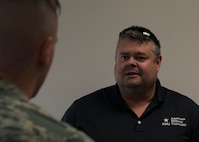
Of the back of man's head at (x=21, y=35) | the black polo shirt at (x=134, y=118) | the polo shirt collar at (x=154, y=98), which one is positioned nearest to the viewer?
the back of man's head at (x=21, y=35)

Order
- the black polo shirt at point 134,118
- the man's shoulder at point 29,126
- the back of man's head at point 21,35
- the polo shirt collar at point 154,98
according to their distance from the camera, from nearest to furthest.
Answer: the man's shoulder at point 29,126, the back of man's head at point 21,35, the black polo shirt at point 134,118, the polo shirt collar at point 154,98

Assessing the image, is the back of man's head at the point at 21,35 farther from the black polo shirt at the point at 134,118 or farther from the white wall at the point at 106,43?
the white wall at the point at 106,43

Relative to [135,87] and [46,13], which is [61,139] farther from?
[135,87]

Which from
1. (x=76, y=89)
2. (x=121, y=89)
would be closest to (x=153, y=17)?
(x=121, y=89)

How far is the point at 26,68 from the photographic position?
0.76 m

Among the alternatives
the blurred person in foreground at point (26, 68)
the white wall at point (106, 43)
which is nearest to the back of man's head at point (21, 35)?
the blurred person in foreground at point (26, 68)

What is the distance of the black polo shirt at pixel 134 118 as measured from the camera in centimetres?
179

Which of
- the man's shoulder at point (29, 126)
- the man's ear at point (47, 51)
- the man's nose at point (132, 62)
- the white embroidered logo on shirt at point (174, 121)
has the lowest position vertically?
the white embroidered logo on shirt at point (174, 121)

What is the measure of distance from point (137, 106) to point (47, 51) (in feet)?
3.94

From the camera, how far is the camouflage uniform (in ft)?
2.10

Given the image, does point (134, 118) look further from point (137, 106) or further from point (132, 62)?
point (132, 62)

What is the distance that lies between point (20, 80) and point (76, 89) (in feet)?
4.19

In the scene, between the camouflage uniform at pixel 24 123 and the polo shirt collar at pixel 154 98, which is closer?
the camouflage uniform at pixel 24 123

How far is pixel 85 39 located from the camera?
2.02 meters
